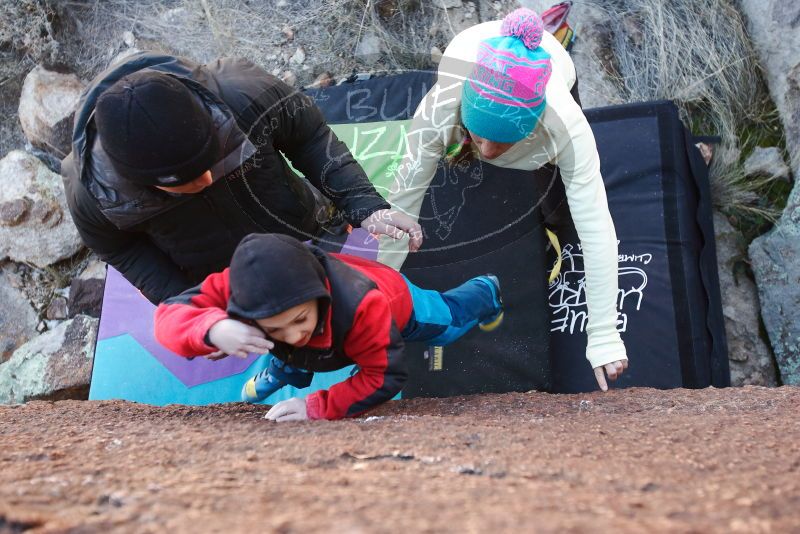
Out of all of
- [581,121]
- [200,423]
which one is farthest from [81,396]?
[581,121]

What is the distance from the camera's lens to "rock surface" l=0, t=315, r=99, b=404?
10.6ft

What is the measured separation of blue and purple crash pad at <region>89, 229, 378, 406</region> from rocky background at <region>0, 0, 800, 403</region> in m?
0.30

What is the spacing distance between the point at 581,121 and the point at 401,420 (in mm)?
1037

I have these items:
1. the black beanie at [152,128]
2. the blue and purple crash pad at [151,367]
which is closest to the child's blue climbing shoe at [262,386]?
the blue and purple crash pad at [151,367]

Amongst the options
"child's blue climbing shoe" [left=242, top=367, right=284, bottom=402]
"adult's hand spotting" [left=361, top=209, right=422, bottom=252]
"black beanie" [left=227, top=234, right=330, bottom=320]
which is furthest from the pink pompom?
"child's blue climbing shoe" [left=242, top=367, right=284, bottom=402]

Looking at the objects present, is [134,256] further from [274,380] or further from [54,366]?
[54,366]

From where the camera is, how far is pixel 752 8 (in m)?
3.12

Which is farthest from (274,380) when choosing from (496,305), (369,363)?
(496,305)

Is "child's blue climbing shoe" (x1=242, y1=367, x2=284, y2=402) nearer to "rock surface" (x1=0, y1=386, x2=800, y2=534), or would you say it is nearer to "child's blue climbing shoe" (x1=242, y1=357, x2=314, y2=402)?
"child's blue climbing shoe" (x1=242, y1=357, x2=314, y2=402)

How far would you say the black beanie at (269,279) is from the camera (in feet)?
4.91

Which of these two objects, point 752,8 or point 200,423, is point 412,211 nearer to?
point 200,423

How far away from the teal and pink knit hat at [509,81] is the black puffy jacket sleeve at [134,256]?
3.53 ft

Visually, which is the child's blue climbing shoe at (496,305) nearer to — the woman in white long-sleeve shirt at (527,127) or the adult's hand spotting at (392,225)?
the woman in white long-sleeve shirt at (527,127)

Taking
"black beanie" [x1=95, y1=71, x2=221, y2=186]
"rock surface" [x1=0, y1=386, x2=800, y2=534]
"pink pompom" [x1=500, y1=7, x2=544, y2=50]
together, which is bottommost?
"rock surface" [x1=0, y1=386, x2=800, y2=534]
